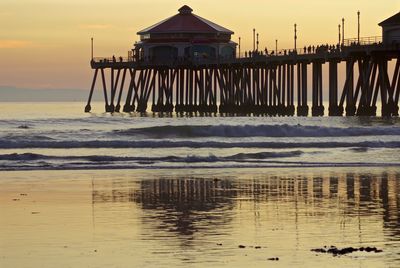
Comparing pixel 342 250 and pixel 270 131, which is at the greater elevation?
pixel 270 131

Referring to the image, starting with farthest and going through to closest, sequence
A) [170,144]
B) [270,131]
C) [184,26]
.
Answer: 1. [184,26]
2. [270,131]
3. [170,144]

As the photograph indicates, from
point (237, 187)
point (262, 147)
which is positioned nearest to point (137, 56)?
point (262, 147)

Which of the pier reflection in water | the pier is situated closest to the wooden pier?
the pier

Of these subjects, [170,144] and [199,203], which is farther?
[170,144]

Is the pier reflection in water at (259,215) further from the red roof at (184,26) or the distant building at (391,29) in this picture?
the red roof at (184,26)

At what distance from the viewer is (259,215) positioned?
22.6 m

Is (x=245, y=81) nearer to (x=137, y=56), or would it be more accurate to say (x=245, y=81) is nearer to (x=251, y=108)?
(x=251, y=108)

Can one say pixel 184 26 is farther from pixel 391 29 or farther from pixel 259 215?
pixel 259 215

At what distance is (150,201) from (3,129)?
118 feet

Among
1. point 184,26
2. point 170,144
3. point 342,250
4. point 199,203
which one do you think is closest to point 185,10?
point 184,26

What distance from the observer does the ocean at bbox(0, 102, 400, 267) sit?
59.7ft

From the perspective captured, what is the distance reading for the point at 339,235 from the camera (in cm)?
1995

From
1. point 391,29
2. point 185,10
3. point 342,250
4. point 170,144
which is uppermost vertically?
point 185,10

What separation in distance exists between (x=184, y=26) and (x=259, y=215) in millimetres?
77161
